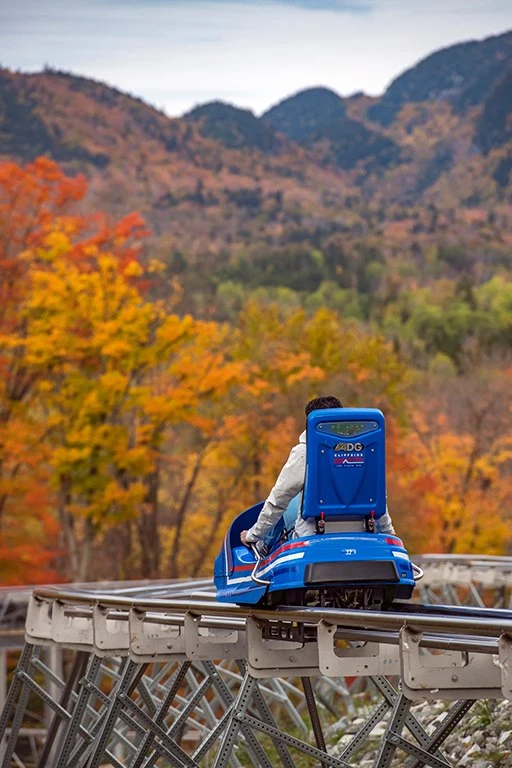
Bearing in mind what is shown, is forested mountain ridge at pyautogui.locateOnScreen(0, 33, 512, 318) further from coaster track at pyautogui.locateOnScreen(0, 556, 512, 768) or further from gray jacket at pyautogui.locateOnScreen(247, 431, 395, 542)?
gray jacket at pyautogui.locateOnScreen(247, 431, 395, 542)

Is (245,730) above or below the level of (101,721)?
above

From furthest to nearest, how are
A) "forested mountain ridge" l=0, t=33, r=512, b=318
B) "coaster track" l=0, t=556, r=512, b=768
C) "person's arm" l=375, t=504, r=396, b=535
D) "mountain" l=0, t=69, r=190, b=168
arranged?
"mountain" l=0, t=69, r=190, b=168
"forested mountain ridge" l=0, t=33, r=512, b=318
"person's arm" l=375, t=504, r=396, b=535
"coaster track" l=0, t=556, r=512, b=768

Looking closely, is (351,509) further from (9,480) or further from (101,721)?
(9,480)

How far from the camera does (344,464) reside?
31.2ft

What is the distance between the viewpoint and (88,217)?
37688 millimetres

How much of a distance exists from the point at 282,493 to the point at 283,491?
2 cm

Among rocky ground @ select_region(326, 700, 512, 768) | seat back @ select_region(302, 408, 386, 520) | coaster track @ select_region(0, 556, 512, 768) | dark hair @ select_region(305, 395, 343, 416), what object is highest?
dark hair @ select_region(305, 395, 343, 416)

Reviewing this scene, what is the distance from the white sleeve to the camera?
968 cm

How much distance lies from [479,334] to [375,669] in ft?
312

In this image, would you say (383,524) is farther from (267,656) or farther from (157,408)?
(157,408)

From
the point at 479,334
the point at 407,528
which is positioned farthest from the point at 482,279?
the point at 407,528

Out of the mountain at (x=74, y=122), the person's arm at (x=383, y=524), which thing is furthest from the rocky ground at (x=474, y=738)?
the mountain at (x=74, y=122)

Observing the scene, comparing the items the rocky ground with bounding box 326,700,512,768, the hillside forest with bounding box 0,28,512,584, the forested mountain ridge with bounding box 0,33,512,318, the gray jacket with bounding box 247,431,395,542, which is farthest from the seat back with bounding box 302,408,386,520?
the forested mountain ridge with bounding box 0,33,512,318

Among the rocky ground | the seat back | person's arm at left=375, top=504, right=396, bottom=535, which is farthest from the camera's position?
the rocky ground
